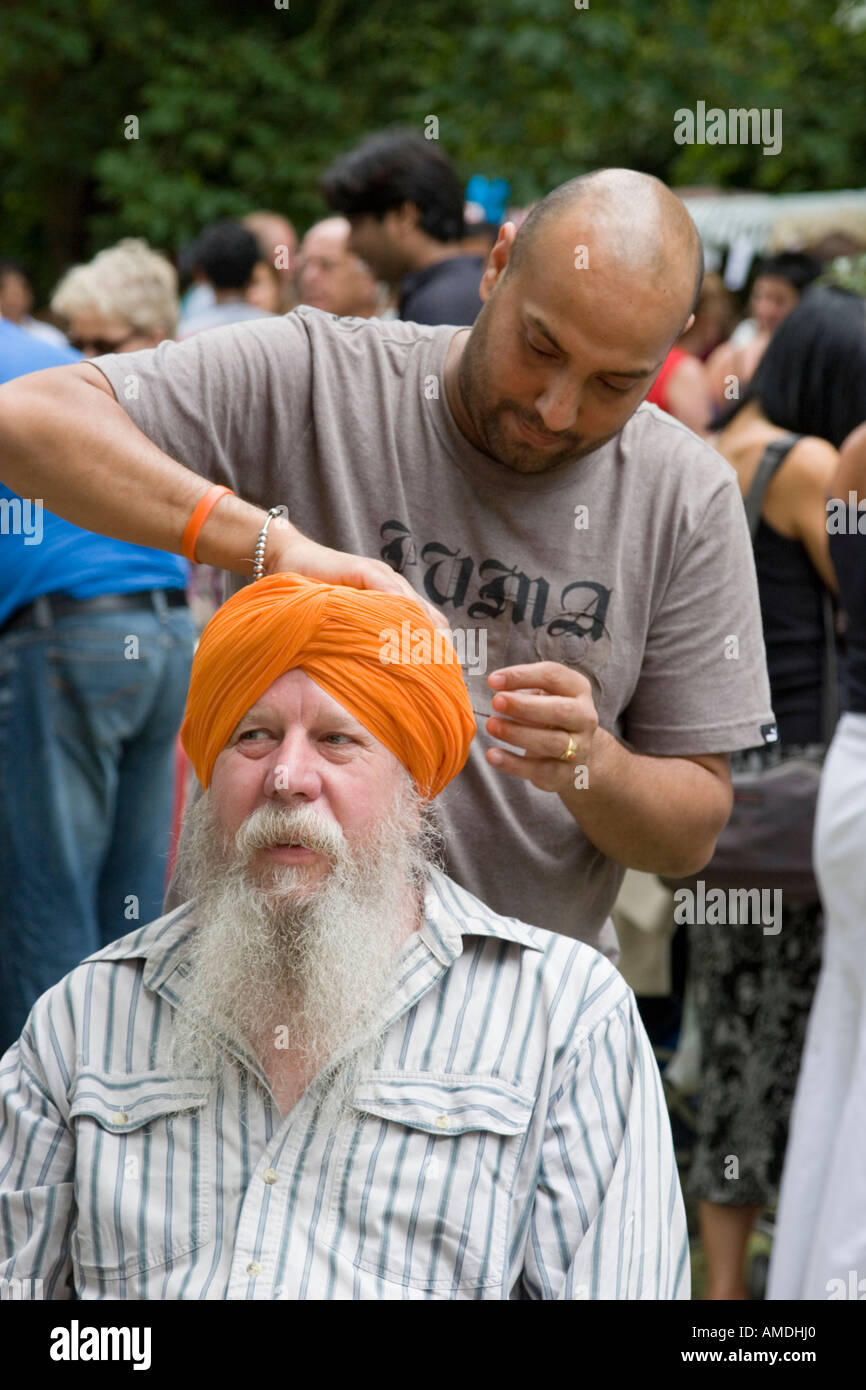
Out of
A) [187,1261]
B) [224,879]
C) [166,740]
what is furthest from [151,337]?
[187,1261]

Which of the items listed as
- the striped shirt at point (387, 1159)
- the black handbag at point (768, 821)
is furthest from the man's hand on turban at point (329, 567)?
the black handbag at point (768, 821)

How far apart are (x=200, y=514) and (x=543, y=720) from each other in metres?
0.57

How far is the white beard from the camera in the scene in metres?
2.20

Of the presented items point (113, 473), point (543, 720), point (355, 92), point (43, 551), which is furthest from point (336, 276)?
point (355, 92)

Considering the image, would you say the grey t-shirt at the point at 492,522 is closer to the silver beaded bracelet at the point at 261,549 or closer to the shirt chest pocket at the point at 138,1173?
the silver beaded bracelet at the point at 261,549

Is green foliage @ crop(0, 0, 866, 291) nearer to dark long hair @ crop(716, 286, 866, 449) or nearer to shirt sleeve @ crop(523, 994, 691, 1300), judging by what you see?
dark long hair @ crop(716, 286, 866, 449)

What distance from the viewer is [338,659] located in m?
2.22

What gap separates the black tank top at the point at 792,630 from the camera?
13.3 ft

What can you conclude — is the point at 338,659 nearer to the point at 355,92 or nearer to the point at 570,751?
the point at 570,751

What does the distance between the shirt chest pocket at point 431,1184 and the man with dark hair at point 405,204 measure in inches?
119

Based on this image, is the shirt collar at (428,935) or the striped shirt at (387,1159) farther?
the shirt collar at (428,935)

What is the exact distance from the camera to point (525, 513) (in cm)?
253

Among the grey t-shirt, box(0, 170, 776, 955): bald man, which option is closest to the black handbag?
box(0, 170, 776, 955): bald man

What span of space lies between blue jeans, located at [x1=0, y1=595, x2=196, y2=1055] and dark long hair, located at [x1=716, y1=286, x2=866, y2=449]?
165cm
